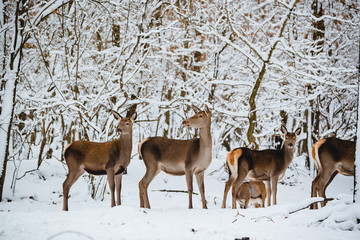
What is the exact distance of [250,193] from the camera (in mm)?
7695

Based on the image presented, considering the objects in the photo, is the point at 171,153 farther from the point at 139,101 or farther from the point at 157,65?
the point at 157,65

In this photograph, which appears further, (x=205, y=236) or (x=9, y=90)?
(x=9, y=90)

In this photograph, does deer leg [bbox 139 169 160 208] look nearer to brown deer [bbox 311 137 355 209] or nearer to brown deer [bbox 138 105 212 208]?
brown deer [bbox 138 105 212 208]

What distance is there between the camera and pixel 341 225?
3.71m

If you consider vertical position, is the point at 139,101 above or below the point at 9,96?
above

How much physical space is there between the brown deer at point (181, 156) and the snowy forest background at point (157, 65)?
1.19 m

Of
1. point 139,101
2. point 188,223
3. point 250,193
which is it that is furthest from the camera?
point 139,101

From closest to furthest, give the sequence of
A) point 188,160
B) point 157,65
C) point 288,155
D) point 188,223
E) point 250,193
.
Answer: point 188,223
point 188,160
point 288,155
point 250,193
point 157,65

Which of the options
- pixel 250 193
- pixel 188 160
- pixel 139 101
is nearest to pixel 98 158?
pixel 188 160

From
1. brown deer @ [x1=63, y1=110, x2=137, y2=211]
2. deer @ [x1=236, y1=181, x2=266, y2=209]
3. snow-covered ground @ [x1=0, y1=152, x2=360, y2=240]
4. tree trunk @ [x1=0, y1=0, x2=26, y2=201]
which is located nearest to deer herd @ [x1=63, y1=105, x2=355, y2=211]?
brown deer @ [x1=63, y1=110, x2=137, y2=211]

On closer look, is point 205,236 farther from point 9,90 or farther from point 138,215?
point 9,90

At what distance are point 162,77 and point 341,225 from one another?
8.83 m

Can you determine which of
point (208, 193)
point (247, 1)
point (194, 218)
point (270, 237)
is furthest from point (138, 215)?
point (247, 1)

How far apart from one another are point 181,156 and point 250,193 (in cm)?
201
